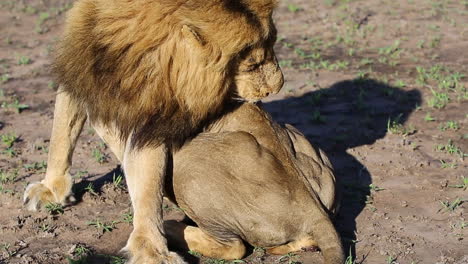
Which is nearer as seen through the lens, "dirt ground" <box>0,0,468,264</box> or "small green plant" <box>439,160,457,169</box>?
"dirt ground" <box>0,0,468,264</box>

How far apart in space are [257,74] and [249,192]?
1.72 ft

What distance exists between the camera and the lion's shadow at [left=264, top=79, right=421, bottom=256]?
4.43 meters

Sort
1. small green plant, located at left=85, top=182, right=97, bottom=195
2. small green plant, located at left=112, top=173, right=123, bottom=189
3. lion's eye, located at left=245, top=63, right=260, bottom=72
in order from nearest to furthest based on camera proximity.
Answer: lion's eye, located at left=245, top=63, right=260, bottom=72
small green plant, located at left=85, top=182, right=97, bottom=195
small green plant, located at left=112, top=173, right=123, bottom=189

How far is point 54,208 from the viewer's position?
3.96m

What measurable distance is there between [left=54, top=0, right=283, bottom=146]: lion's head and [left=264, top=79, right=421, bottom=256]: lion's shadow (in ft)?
3.57

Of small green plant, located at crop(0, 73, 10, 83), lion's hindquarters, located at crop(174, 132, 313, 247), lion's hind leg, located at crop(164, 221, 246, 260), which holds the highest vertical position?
lion's hindquarters, located at crop(174, 132, 313, 247)

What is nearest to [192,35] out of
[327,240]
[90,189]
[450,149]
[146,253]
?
[146,253]

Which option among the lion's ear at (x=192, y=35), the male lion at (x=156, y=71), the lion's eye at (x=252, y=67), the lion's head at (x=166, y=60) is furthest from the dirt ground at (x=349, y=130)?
the lion's ear at (x=192, y=35)

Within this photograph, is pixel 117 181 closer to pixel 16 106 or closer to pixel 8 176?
pixel 8 176

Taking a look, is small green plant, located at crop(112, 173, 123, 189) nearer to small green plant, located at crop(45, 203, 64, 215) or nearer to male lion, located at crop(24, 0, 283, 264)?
small green plant, located at crop(45, 203, 64, 215)

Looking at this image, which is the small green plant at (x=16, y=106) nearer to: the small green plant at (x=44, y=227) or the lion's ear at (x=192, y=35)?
the small green plant at (x=44, y=227)

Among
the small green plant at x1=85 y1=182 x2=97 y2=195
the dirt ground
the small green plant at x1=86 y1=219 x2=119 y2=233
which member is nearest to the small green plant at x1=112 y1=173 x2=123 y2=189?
the dirt ground

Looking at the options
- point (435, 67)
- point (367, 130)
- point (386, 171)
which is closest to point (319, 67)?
point (435, 67)

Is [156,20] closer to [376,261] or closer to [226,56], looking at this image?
[226,56]
